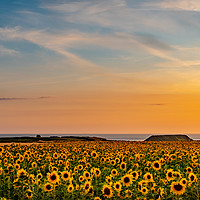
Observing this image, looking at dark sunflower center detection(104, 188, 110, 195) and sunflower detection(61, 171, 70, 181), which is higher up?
sunflower detection(61, 171, 70, 181)

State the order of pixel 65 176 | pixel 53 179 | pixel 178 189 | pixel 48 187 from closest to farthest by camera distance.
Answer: pixel 178 189, pixel 48 187, pixel 53 179, pixel 65 176

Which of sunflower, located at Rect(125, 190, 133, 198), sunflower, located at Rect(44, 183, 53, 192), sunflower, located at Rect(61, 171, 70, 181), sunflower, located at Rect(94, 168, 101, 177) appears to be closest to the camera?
sunflower, located at Rect(125, 190, 133, 198)

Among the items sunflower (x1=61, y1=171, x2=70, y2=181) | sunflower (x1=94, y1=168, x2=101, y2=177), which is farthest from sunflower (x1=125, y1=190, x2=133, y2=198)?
sunflower (x1=94, y1=168, x2=101, y2=177)

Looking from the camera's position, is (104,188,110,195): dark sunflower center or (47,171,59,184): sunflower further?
(47,171,59,184): sunflower

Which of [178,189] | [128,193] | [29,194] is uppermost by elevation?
[178,189]

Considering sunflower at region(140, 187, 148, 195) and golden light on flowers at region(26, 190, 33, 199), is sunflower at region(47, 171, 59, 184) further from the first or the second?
sunflower at region(140, 187, 148, 195)

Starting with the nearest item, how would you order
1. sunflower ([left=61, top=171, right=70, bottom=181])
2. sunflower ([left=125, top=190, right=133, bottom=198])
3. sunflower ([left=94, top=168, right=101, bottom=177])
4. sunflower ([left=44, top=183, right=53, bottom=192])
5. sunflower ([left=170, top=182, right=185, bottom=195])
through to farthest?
1. sunflower ([left=170, top=182, right=185, bottom=195])
2. sunflower ([left=125, top=190, right=133, bottom=198])
3. sunflower ([left=44, top=183, right=53, bottom=192])
4. sunflower ([left=61, top=171, right=70, bottom=181])
5. sunflower ([left=94, top=168, right=101, bottom=177])

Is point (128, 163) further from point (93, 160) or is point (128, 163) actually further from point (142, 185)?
point (142, 185)

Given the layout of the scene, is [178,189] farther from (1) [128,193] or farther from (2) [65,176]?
(2) [65,176]

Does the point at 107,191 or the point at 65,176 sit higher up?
the point at 65,176

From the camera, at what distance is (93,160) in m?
16.2

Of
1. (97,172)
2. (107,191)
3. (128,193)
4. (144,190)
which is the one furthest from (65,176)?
(144,190)

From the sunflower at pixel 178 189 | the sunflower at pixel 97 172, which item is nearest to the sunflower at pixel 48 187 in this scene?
the sunflower at pixel 97 172

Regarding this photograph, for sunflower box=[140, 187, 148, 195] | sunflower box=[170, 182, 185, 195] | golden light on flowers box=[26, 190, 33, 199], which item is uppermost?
sunflower box=[170, 182, 185, 195]
